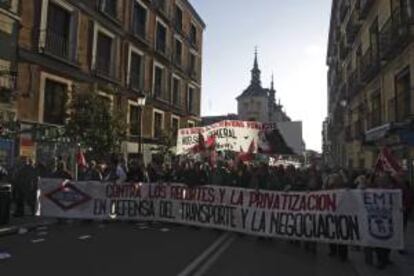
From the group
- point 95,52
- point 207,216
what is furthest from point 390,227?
point 95,52

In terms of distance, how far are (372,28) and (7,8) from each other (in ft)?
54.8

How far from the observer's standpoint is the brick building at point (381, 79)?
63.2 ft

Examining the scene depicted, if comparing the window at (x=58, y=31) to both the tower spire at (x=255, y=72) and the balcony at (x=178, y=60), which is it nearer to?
the balcony at (x=178, y=60)

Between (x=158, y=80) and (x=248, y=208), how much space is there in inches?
1140

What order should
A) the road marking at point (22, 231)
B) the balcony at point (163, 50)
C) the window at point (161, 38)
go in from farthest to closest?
the window at point (161, 38), the balcony at point (163, 50), the road marking at point (22, 231)

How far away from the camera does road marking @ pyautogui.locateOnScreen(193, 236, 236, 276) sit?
9.25 metres

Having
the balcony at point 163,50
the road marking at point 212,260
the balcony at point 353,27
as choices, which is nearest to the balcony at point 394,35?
the balcony at point 353,27

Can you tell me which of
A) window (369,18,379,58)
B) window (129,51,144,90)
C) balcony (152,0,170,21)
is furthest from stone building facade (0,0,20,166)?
balcony (152,0,170,21)

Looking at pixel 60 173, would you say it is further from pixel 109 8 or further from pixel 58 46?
pixel 109 8

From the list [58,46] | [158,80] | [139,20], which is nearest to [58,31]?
[58,46]

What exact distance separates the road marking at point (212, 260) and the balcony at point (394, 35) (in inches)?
397

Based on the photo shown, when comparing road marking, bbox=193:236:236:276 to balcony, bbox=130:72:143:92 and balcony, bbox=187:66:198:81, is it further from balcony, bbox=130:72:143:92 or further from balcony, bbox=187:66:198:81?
balcony, bbox=187:66:198:81

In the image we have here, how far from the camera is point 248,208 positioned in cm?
1373

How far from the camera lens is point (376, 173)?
12141 mm
